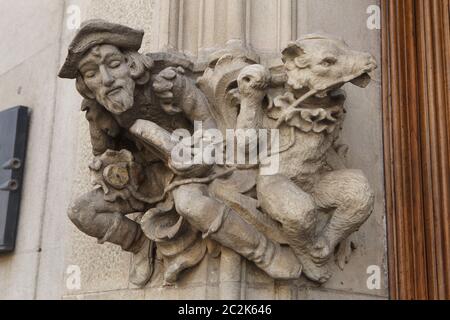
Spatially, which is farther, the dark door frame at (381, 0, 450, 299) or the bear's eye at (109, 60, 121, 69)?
the dark door frame at (381, 0, 450, 299)

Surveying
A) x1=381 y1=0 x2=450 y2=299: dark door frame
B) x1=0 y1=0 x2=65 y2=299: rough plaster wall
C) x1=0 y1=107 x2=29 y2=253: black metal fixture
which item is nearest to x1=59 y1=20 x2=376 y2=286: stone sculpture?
x1=381 y1=0 x2=450 y2=299: dark door frame

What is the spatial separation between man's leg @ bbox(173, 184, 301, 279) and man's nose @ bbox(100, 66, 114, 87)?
13.0 inches

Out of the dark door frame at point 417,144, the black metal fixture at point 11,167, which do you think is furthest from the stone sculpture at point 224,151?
the black metal fixture at point 11,167

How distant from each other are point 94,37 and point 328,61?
0.57 m

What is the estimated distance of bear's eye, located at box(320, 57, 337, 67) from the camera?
5.24ft

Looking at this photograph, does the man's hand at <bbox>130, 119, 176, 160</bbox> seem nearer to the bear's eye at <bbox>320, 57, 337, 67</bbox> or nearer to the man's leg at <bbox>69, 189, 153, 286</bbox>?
the man's leg at <bbox>69, 189, 153, 286</bbox>

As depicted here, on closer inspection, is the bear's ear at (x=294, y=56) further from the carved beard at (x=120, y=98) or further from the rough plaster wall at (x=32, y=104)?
the rough plaster wall at (x=32, y=104)

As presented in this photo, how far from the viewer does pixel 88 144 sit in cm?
229

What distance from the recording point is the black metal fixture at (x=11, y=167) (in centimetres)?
252

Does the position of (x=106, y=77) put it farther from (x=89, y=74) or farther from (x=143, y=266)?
(x=143, y=266)

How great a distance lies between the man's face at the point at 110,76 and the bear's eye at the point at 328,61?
0.47 metres
